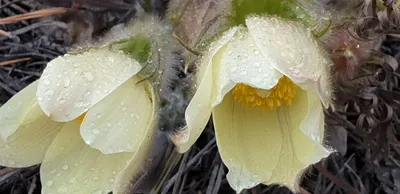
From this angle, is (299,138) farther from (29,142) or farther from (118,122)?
(29,142)

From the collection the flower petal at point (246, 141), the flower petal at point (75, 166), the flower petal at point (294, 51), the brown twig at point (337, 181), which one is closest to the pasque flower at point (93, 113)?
the flower petal at point (75, 166)

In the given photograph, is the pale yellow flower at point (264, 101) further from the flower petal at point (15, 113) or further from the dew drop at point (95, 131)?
the flower petal at point (15, 113)

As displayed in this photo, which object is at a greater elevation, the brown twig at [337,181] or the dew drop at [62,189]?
the dew drop at [62,189]

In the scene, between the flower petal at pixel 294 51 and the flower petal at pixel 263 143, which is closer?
the flower petal at pixel 294 51

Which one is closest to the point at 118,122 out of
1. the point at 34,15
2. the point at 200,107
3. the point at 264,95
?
the point at 200,107

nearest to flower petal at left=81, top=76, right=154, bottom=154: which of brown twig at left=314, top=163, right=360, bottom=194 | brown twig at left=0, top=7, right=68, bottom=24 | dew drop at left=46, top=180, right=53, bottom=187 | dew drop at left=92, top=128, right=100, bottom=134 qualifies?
dew drop at left=92, top=128, right=100, bottom=134

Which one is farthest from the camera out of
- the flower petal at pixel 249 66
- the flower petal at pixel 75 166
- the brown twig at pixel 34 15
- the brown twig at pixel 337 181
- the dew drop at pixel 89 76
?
the brown twig at pixel 34 15

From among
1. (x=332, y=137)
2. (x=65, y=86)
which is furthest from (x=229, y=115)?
(x=332, y=137)

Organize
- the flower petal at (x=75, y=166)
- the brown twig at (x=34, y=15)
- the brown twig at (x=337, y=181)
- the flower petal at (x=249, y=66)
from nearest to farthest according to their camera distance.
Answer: the flower petal at (x=249, y=66)
the flower petal at (x=75, y=166)
the brown twig at (x=337, y=181)
the brown twig at (x=34, y=15)
